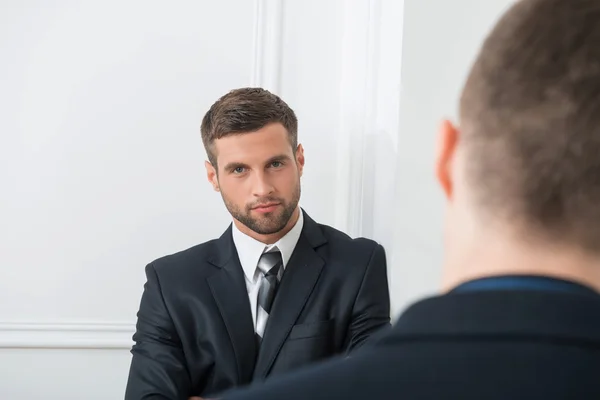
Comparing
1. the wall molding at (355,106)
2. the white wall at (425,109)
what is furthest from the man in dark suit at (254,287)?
the wall molding at (355,106)

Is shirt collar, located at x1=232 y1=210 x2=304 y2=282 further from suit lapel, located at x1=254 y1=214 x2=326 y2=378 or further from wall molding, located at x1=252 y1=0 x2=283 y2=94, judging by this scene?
wall molding, located at x1=252 y1=0 x2=283 y2=94

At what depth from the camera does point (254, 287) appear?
8.93ft

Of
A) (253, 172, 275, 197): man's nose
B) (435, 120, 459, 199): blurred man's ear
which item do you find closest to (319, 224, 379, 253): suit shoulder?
(253, 172, 275, 197): man's nose

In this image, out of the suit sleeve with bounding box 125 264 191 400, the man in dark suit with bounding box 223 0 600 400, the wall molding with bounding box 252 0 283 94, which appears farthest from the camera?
the wall molding with bounding box 252 0 283 94

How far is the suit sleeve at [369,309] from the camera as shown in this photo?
8.64 ft

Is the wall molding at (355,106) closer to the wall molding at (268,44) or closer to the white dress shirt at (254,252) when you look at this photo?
the wall molding at (268,44)

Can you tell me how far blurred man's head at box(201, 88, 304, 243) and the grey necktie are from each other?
2.3 inches

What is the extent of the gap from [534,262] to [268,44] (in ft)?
9.10

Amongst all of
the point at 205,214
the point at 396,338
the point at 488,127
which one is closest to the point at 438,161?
the point at 488,127

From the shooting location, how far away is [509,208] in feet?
2.21

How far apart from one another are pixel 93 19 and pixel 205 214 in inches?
33.8

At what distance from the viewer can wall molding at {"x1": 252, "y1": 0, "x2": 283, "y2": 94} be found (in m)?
3.31

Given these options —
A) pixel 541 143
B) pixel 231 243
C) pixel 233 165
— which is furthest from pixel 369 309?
pixel 541 143

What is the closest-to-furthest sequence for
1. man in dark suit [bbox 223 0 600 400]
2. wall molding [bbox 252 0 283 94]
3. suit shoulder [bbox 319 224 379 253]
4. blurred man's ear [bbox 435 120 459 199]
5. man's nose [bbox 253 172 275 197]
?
man in dark suit [bbox 223 0 600 400] < blurred man's ear [bbox 435 120 459 199] < man's nose [bbox 253 172 275 197] < suit shoulder [bbox 319 224 379 253] < wall molding [bbox 252 0 283 94]
